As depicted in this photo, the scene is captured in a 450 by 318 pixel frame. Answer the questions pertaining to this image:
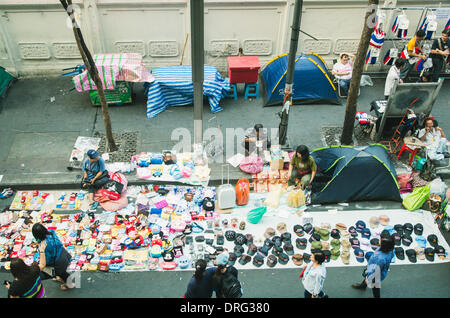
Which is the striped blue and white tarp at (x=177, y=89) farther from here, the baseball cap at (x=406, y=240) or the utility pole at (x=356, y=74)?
the baseball cap at (x=406, y=240)

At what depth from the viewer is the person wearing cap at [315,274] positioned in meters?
5.04

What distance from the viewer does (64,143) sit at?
8898mm

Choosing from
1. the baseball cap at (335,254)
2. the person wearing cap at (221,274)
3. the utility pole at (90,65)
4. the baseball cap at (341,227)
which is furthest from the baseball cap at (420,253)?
the utility pole at (90,65)

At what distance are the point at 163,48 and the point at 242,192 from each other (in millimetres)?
5326

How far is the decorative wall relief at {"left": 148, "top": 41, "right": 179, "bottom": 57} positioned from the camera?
1079 centimetres

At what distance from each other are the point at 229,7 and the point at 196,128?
4.02m

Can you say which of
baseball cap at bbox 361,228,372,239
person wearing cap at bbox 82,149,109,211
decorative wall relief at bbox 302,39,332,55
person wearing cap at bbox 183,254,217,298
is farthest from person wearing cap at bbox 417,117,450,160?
person wearing cap at bbox 82,149,109,211

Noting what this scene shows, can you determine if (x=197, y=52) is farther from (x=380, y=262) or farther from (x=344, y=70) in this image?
(x=344, y=70)

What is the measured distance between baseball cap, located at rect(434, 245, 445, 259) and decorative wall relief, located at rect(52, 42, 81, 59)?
9.50 m

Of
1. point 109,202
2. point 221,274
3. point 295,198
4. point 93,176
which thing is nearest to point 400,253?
point 295,198

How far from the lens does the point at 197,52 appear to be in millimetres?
6980

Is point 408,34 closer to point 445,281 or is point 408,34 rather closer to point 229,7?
point 229,7

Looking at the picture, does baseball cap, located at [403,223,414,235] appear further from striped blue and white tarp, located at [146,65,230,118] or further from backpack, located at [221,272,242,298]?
striped blue and white tarp, located at [146,65,230,118]

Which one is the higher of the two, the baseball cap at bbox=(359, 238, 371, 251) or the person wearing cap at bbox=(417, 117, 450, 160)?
the person wearing cap at bbox=(417, 117, 450, 160)
